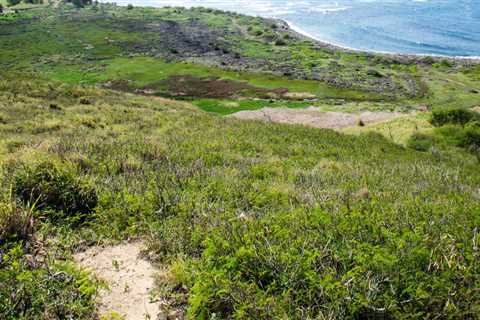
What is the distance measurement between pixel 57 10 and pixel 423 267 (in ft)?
646

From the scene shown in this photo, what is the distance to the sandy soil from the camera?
141 ft

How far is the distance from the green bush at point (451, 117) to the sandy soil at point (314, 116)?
9606mm

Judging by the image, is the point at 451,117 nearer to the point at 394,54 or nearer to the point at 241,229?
the point at 241,229

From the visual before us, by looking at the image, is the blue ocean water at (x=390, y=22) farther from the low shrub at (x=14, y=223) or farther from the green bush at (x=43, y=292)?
the green bush at (x=43, y=292)

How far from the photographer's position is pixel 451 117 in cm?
3169

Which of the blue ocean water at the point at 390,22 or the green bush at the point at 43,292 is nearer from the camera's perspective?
the green bush at the point at 43,292

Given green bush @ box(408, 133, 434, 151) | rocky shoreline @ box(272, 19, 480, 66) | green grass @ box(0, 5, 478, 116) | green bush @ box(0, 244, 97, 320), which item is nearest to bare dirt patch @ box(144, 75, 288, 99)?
green grass @ box(0, 5, 478, 116)

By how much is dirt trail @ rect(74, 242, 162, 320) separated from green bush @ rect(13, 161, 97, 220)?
1076 millimetres

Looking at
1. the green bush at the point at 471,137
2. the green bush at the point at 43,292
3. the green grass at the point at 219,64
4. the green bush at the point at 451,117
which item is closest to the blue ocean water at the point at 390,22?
the green grass at the point at 219,64

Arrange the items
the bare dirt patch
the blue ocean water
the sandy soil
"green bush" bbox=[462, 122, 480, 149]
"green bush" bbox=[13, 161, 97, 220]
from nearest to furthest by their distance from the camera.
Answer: "green bush" bbox=[13, 161, 97, 220], "green bush" bbox=[462, 122, 480, 149], the sandy soil, the bare dirt patch, the blue ocean water

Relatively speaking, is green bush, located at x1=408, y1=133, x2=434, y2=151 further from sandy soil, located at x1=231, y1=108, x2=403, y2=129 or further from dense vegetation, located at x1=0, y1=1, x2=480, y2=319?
sandy soil, located at x1=231, y1=108, x2=403, y2=129

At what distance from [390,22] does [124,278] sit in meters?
149

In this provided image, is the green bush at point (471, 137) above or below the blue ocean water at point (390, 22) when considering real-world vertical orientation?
below

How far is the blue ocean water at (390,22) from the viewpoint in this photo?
104062 mm
